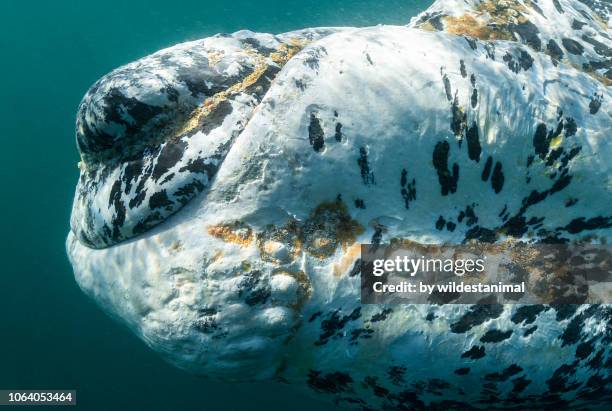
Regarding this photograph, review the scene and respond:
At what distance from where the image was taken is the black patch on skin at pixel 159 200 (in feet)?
8.32

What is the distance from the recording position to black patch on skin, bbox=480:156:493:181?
269 cm

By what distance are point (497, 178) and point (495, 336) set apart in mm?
908

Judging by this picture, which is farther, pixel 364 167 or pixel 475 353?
pixel 475 353

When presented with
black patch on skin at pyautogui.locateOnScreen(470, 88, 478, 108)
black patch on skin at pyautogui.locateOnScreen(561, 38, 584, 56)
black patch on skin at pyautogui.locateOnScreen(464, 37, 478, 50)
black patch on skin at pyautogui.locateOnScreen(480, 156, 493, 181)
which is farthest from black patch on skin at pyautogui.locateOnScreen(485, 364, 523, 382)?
black patch on skin at pyautogui.locateOnScreen(561, 38, 584, 56)

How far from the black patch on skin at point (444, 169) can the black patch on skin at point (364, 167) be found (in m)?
0.38

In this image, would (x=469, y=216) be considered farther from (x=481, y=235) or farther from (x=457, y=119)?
(x=457, y=119)

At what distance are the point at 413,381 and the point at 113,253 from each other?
1.92 metres

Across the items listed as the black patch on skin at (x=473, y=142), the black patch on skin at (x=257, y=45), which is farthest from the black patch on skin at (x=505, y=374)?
the black patch on skin at (x=257, y=45)

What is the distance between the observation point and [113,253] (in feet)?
9.24

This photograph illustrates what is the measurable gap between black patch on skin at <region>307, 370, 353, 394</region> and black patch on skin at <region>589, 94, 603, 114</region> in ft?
7.08

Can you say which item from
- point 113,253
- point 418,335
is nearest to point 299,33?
point 113,253

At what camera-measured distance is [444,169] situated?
266 centimetres

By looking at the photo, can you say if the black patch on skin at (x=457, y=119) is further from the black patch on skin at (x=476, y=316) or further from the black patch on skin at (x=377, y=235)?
the black patch on skin at (x=476, y=316)

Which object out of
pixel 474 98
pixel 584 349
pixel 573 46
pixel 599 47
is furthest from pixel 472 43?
pixel 584 349
